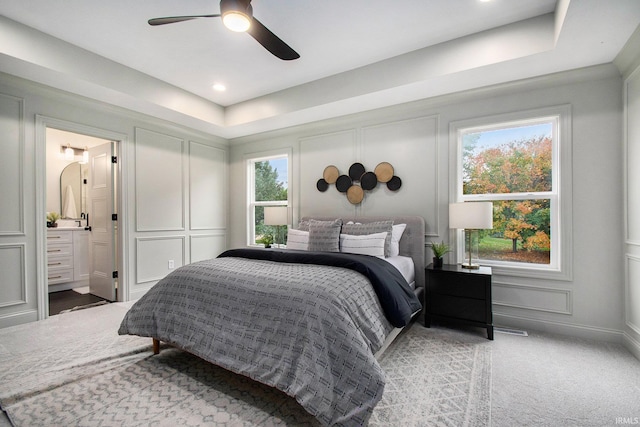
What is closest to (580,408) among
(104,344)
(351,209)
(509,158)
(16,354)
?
(509,158)

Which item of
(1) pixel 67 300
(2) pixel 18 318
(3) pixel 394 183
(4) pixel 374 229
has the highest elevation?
(3) pixel 394 183

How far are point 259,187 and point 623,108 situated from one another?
4522 millimetres

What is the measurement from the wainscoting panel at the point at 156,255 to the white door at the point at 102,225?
0.31m

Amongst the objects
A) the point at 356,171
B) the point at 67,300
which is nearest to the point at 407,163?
the point at 356,171

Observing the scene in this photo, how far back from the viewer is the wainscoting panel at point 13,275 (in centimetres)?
297

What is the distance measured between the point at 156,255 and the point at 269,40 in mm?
3419

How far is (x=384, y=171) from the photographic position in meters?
3.80

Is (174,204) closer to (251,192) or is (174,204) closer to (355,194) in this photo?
(251,192)

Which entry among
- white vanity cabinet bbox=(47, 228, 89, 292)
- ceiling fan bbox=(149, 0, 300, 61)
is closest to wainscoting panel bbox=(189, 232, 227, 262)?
white vanity cabinet bbox=(47, 228, 89, 292)

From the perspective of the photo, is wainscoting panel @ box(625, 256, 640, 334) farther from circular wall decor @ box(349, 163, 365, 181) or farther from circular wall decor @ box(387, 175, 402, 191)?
circular wall decor @ box(349, 163, 365, 181)

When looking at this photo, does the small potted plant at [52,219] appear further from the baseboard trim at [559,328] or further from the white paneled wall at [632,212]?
the white paneled wall at [632,212]

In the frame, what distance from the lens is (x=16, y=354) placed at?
2408mm

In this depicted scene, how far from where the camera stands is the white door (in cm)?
396

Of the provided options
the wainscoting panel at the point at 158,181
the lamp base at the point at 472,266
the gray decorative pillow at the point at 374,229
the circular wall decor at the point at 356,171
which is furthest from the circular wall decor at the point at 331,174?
the wainscoting panel at the point at 158,181
